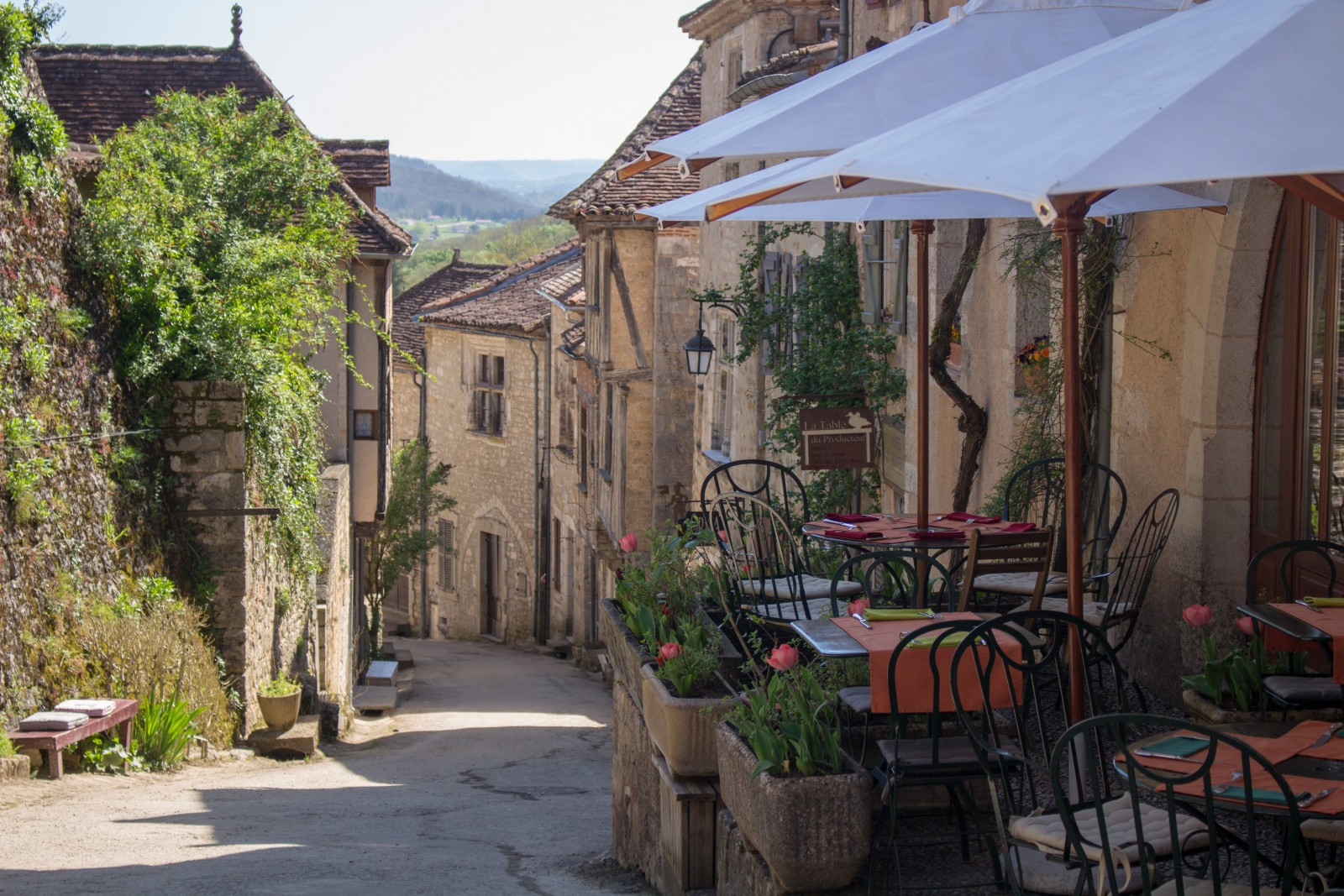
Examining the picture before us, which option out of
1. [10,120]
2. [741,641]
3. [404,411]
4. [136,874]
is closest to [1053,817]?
[741,641]

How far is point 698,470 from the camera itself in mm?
16922

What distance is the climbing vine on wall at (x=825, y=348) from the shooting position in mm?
9570

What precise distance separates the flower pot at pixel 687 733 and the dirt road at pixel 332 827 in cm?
118

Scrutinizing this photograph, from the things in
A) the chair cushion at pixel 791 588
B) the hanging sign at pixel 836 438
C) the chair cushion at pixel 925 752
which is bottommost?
the chair cushion at pixel 925 752

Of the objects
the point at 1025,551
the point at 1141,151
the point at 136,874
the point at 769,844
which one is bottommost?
the point at 136,874

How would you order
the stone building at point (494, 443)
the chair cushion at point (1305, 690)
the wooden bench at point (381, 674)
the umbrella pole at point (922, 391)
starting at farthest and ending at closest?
the stone building at point (494, 443) < the wooden bench at point (381, 674) < the umbrella pole at point (922, 391) < the chair cushion at point (1305, 690)

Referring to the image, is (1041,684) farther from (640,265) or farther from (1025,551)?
(640,265)

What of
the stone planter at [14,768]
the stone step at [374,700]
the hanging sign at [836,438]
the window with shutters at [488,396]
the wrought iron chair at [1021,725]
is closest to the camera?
the wrought iron chair at [1021,725]

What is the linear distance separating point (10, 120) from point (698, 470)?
996cm

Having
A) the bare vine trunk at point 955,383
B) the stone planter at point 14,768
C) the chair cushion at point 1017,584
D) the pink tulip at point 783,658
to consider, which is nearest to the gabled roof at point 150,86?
the stone planter at point 14,768

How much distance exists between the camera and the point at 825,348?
397 inches

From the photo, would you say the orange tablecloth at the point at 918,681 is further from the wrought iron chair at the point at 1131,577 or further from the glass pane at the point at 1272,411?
the glass pane at the point at 1272,411

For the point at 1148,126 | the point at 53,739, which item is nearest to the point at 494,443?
the point at 53,739

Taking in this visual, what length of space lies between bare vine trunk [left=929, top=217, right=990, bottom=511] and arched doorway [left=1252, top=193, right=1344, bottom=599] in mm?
2545
